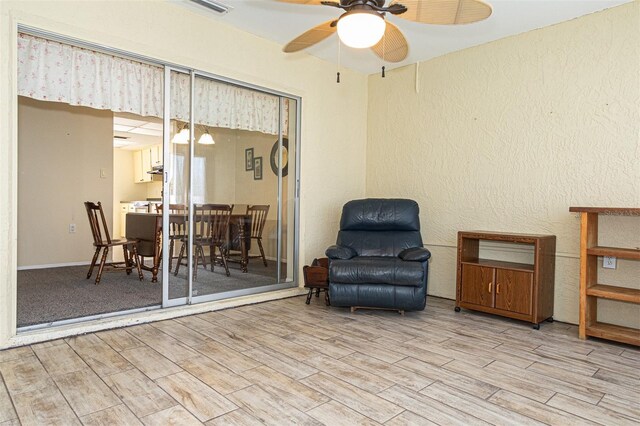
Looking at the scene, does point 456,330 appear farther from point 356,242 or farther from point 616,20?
point 616,20

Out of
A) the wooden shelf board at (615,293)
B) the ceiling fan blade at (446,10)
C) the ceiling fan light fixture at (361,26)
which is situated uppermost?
the ceiling fan blade at (446,10)

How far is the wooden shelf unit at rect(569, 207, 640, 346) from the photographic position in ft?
9.09

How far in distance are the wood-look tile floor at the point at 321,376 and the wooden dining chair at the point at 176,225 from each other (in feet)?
2.15

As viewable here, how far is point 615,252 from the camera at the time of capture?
2820 millimetres

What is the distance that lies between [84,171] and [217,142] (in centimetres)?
342

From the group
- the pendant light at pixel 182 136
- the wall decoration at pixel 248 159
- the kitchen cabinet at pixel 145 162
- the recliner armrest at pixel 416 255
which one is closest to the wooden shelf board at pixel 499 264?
the recliner armrest at pixel 416 255

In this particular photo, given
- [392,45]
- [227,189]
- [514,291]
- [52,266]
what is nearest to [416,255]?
[514,291]

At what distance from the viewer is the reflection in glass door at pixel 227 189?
351 centimetres

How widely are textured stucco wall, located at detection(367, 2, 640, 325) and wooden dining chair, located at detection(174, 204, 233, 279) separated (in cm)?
208

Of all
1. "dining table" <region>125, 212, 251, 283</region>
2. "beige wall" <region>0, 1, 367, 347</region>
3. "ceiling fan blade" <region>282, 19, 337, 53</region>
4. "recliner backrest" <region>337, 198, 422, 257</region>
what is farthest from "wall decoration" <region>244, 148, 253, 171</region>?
"ceiling fan blade" <region>282, 19, 337, 53</region>

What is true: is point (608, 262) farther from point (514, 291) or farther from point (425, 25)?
point (425, 25)

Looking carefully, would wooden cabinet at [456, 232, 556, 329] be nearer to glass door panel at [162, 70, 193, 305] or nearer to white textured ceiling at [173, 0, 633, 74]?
white textured ceiling at [173, 0, 633, 74]

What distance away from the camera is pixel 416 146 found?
4.54m

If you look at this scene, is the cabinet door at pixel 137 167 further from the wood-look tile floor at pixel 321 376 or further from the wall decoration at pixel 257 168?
the wood-look tile floor at pixel 321 376
